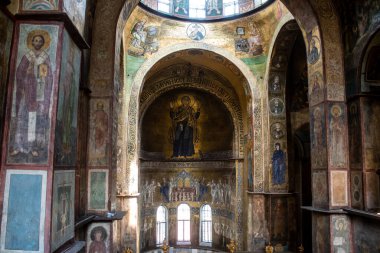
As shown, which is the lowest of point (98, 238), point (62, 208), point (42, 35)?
point (98, 238)

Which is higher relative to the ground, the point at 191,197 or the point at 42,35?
the point at 42,35

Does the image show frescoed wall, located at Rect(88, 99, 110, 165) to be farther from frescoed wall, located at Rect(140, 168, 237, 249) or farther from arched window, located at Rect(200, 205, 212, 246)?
arched window, located at Rect(200, 205, 212, 246)

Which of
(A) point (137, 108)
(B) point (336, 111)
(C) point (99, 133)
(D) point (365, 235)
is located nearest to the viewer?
(D) point (365, 235)

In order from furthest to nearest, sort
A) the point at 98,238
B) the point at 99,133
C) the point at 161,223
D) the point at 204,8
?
the point at 161,223 < the point at 204,8 < the point at 99,133 < the point at 98,238

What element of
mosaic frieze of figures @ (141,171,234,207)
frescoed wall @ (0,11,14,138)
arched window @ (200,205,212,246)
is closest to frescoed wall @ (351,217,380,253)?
frescoed wall @ (0,11,14,138)

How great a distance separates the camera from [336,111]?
9.58 meters

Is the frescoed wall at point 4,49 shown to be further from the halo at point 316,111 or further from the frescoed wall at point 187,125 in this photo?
the frescoed wall at point 187,125

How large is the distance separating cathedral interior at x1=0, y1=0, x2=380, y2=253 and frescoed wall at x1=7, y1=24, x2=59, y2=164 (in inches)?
0.7

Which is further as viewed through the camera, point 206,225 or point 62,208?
point 206,225

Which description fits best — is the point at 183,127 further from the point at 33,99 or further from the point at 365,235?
the point at 33,99

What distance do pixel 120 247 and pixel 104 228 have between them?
694cm

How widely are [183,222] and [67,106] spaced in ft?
56.2

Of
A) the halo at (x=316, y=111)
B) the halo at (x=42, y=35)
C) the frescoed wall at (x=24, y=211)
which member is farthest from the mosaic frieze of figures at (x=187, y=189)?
the halo at (x=42, y=35)

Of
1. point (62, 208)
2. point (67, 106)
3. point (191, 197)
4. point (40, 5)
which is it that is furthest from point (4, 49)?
point (191, 197)
